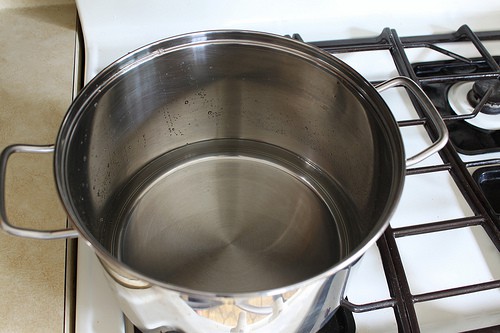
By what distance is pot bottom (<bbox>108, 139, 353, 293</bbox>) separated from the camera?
574 mm

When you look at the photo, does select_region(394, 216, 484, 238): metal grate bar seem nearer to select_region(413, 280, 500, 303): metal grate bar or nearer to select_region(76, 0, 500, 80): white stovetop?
select_region(413, 280, 500, 303): metal grate bar

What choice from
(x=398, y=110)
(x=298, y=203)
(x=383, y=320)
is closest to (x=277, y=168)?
(x=298, y=203)

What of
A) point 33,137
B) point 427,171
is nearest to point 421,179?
point 427,171

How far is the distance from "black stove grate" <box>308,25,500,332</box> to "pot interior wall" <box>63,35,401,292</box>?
64mm

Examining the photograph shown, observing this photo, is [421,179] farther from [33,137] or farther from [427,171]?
[33,137]

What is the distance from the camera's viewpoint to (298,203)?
68 cm

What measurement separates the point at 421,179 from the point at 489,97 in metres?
0.17

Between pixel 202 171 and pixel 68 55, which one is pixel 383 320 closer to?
pixel 202 171

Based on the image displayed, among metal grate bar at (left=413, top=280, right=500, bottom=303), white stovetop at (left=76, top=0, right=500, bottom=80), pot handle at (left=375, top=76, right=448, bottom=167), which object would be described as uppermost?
white stovetop at (left=76, top=0, right=500, bottom=80)

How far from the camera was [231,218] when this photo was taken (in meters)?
0.64

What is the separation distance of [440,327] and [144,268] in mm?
337

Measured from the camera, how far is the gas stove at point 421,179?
485 mm

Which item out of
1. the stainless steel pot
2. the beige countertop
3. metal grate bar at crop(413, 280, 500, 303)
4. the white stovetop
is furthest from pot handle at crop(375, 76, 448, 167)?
the beige countertop

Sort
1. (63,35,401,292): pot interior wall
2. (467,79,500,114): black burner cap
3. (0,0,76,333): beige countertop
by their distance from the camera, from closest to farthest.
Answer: (0,0,76,333): beige countertop → (63,35,401,292): pot interior wall → (467,79,500,114): black burner cap
